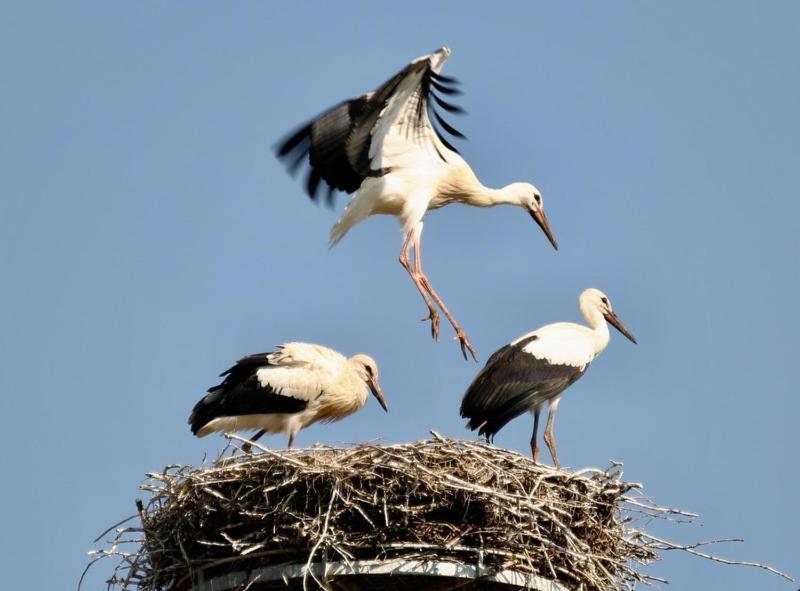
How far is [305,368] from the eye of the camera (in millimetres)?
11242

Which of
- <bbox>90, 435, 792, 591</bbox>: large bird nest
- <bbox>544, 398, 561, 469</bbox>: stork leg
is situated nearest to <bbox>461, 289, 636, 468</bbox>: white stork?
<bbox>544, 398, 561, 469</bbox>: stork leg

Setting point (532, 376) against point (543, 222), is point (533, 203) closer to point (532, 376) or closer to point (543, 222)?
point (543, 222)

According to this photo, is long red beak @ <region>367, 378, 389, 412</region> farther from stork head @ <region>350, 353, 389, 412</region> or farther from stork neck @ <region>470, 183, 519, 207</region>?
stork neck @ <region>470, 183, 519, 207</region>

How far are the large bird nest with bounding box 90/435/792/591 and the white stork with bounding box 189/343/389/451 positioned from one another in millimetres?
1972

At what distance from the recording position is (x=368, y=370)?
11836 millimetres

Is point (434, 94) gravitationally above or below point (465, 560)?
above

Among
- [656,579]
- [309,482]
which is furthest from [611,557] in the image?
[309,482]

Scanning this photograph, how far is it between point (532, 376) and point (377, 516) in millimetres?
2813

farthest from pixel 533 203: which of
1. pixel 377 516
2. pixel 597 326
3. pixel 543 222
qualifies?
pixel 377 516

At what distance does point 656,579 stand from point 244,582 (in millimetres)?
2464

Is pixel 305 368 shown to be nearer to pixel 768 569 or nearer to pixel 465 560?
pixel 465 560

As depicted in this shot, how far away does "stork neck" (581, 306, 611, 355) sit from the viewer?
39.1 feet

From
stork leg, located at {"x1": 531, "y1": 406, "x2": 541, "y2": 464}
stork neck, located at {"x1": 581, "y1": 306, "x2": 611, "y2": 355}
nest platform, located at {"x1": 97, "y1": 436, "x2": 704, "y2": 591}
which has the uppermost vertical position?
stork neck, located at {"x1": 581, "y1": 306, "x2": 611, "y2": 355}

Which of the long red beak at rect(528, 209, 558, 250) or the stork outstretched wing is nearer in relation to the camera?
the stork outstretched wing
